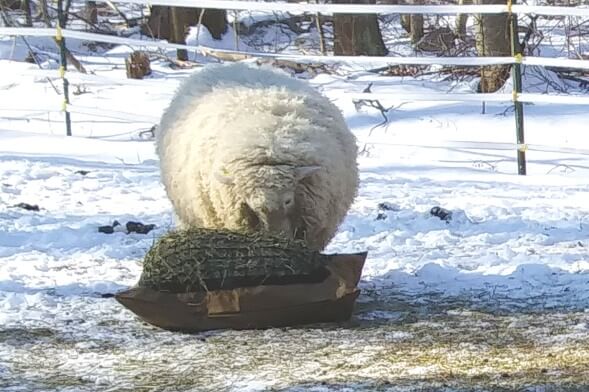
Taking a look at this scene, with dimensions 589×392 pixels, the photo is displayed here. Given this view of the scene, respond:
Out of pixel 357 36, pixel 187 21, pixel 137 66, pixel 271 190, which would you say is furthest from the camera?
pixel 187 21

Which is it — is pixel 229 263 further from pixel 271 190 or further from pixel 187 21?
pixel 187 21

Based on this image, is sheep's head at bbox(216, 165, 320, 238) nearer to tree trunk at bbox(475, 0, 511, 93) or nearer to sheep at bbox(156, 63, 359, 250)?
sheep at bbox(156, 63, 359, 250)

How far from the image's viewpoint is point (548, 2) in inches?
719

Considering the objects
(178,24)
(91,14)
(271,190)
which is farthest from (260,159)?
(91,14)

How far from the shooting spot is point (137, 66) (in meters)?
15.1

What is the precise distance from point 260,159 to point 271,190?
184 millimetres

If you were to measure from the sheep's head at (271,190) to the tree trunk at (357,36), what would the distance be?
1049cm

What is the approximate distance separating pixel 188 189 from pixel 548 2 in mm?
13069

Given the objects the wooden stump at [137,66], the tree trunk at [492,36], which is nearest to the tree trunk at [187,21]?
the wooden stump at [137,66]

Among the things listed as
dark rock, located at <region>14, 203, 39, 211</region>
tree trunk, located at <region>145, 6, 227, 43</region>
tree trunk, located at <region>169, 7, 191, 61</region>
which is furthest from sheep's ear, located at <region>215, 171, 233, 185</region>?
tree trunk, located at <region>145, 6, 227, 43</region>

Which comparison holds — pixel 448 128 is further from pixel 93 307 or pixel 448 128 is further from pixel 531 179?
pixel 93 307

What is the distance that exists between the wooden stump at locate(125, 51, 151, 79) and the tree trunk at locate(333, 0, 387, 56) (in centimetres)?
287

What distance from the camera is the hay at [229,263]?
542cm

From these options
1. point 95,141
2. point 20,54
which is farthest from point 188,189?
point 20,54
